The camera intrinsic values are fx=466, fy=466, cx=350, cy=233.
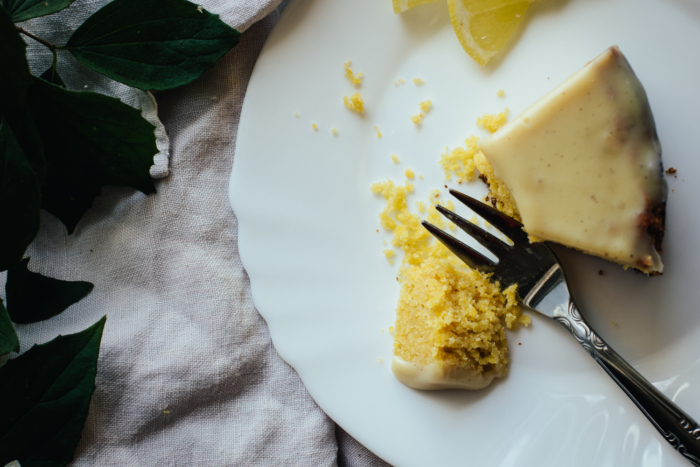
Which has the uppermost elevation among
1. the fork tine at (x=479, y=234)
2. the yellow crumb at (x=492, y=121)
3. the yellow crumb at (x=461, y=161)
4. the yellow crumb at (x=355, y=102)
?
the yellow crumb at (x=492, y=121)

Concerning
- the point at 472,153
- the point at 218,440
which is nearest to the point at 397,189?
the point at 472,153

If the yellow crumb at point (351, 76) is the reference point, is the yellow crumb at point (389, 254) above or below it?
below

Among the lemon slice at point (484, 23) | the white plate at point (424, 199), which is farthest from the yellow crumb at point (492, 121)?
the lemon slice at point (484, 23)

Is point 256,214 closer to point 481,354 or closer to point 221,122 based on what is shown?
point 221,122

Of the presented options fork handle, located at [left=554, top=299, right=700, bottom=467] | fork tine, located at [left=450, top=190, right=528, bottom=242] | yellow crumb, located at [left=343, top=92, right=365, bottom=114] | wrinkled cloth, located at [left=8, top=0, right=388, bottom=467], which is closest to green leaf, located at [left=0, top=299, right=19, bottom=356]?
wrinkled cloth, located at [left=8, top=0, right=388, bottom=467]

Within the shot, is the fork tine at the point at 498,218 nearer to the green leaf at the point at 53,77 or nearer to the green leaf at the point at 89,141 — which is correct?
→ the green leaf at the point at 89,141

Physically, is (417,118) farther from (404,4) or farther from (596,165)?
(596,165)

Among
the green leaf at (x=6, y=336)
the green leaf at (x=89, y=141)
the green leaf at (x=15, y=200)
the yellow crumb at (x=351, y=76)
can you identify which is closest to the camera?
the green leaf at (x=15, y=200)
